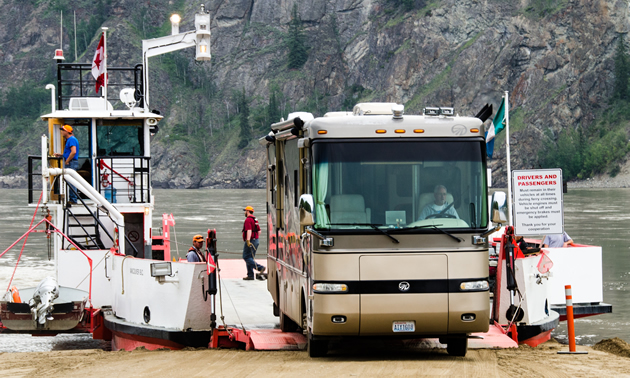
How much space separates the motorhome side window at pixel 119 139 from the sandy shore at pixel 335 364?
20.5 ft

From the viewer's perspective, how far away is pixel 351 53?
16712 cm

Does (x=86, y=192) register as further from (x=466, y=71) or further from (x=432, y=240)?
(x=466, y=71)

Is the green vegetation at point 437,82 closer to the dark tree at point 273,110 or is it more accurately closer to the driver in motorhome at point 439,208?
the dark tree at point 273,110

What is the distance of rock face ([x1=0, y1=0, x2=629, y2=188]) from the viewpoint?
5143 inches

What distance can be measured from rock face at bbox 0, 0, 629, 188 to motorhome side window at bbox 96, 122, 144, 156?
108565mm

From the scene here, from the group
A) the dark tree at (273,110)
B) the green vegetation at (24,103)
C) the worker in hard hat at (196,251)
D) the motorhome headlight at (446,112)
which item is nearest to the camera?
the motorhome headlight at (446,112)

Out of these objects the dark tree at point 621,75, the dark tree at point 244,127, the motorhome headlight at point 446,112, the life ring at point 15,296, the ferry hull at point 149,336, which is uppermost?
the dark tree at point 621,75

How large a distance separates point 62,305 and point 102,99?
5546mm

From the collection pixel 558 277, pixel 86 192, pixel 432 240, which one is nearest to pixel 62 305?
pixel 86 192

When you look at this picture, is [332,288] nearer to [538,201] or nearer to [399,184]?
[399,184]

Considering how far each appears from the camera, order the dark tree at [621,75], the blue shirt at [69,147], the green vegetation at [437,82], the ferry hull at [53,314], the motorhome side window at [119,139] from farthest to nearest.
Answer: the green vegetation at [437,82]
the dark tree at [621,75]
the motorhome side window at [119,139]
the blue shirt at [69,147]
the ferry hull at [53,314]

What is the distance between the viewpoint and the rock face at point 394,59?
5143 inches

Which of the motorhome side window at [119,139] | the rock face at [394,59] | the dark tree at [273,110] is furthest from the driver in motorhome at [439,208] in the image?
the dark tree at [273,110]

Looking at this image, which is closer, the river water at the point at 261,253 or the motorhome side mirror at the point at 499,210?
the motorhome side mirror at the point at 499,210
